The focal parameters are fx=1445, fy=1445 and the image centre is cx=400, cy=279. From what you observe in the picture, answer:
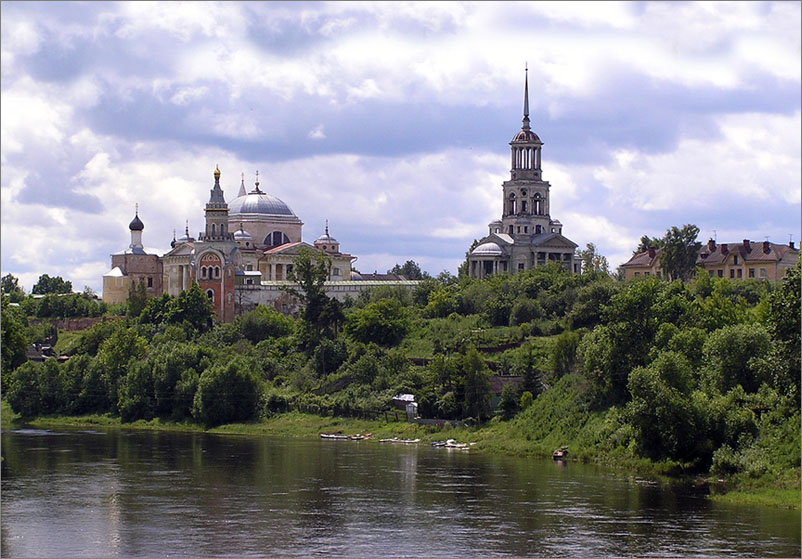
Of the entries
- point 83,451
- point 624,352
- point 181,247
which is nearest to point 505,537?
point 624,352

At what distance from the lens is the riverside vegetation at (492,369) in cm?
4659

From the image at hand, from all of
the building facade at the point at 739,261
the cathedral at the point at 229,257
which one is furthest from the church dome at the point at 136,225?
the building facade at the point at 739,261

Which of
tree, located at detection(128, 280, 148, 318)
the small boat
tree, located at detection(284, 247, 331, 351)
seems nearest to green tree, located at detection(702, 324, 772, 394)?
the small boat

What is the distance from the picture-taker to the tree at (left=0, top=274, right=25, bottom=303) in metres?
115

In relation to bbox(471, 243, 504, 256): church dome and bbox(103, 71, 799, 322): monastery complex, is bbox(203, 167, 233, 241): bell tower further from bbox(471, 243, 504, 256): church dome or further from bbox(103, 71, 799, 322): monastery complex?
bbox(471, 243, 504, 256): church dome

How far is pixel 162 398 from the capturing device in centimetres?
7375

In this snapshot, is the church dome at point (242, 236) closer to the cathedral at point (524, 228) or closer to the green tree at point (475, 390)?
the cathedral at point (524, 228)

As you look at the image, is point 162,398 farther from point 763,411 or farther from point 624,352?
point 763,411

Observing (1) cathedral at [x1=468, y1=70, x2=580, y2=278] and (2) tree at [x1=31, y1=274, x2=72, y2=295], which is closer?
(1) cathedral at [x1=468, y1=70, x2=580, y2=278]

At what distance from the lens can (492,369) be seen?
7031 centimetres

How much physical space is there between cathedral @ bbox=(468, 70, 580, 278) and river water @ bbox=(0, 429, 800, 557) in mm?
48924

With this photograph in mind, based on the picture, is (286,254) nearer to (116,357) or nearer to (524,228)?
(524,228)

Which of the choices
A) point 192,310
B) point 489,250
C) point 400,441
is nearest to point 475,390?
point 400,441

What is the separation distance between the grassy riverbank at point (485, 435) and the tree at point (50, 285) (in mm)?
49897
